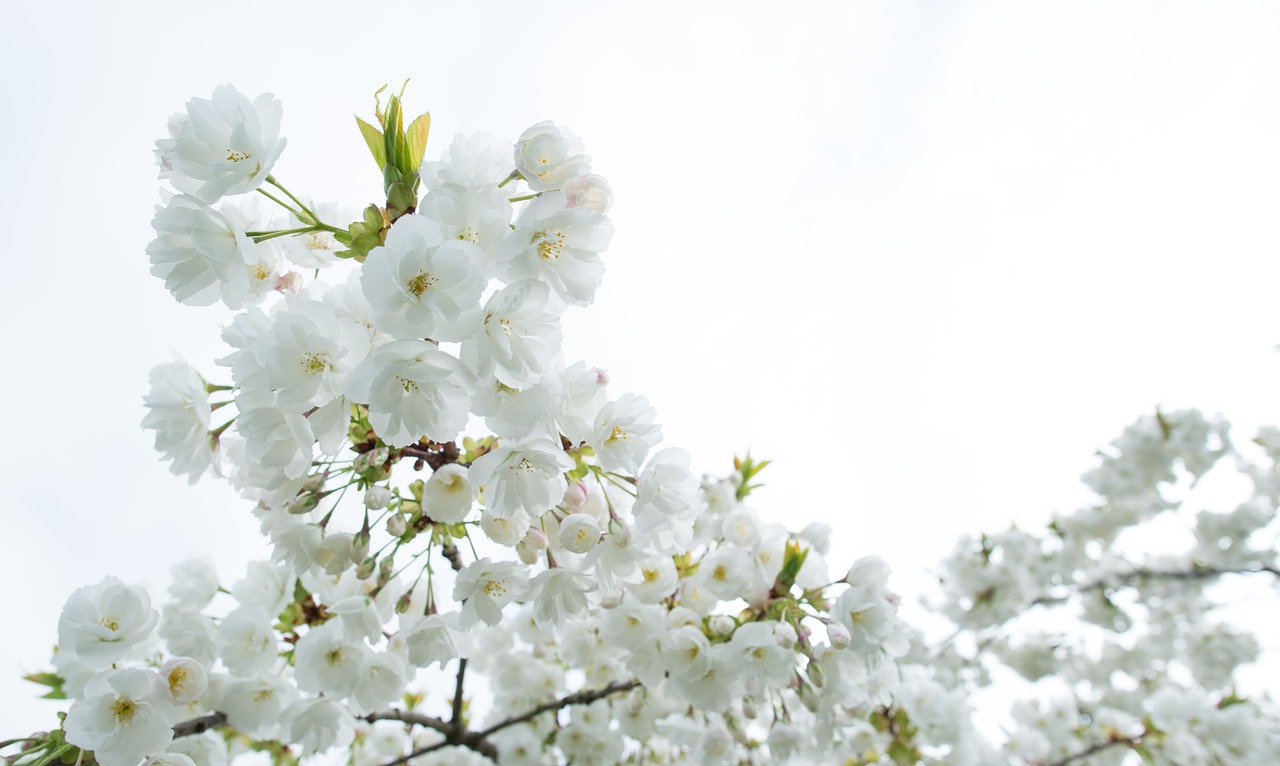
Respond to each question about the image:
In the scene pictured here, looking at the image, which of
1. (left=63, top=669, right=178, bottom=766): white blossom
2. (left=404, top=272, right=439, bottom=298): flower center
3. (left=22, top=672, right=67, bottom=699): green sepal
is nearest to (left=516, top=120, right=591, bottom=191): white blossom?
(left=404, top=272, right=439, bottom=298): flower center

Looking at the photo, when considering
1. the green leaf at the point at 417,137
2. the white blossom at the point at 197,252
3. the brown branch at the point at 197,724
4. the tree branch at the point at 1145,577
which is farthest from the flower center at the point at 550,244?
the tree branch at the point at 1145,577

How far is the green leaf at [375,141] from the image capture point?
1.63 metres

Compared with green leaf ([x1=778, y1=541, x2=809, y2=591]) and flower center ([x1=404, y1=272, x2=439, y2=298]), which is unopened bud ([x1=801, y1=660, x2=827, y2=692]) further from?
flower center ([x1=404, y1=272, x2=439, y2=298])

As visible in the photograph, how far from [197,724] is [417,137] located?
6.41 feet

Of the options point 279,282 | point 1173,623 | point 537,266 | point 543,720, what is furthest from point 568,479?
point 1173,623

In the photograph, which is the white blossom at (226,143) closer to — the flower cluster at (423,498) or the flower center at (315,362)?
the flower cluster at (423,498)

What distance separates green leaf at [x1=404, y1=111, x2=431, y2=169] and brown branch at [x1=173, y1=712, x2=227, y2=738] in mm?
1885

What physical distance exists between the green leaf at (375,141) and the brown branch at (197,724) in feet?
6.06

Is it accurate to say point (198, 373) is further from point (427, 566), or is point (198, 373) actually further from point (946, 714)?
point (946, 714)

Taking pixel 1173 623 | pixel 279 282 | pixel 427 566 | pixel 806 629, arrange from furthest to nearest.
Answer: pixel 1173 623, pixel 806 629, pixel 427 566, pixel 279 282

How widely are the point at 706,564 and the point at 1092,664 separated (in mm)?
7179

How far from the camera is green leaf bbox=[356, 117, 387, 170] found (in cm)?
163

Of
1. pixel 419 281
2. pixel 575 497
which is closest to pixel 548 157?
pixel 419 281

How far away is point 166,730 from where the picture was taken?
169cm
